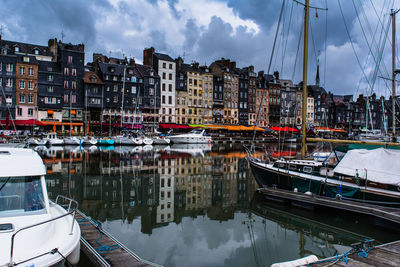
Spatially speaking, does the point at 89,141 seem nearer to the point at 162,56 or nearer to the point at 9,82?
the point at 9,82

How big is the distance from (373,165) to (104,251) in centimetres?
1291

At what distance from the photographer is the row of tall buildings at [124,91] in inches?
2672

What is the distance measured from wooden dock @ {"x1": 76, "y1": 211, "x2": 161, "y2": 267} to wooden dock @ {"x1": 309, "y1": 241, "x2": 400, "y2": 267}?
15.0 feet

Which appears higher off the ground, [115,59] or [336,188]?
[115,59]

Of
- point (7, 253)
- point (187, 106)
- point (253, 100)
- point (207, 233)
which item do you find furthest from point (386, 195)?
point (253, 100)

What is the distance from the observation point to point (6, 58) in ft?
216

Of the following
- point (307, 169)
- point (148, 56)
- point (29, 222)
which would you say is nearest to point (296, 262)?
point (29, 222)

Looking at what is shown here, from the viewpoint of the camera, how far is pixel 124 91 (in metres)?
80.1

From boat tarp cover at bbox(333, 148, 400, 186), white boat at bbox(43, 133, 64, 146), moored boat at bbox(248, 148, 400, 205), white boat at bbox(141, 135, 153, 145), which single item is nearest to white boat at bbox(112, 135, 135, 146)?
white boat at bbox(141, 135, 153, 145)

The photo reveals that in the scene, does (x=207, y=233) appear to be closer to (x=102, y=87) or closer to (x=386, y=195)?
(x=386, y=195)

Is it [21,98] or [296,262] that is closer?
[296,262]

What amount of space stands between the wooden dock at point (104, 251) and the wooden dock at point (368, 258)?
15.0 feet

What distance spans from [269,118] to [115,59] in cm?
5249

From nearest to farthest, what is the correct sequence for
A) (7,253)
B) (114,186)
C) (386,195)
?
(7,253) → (386,195) → (114,186)
